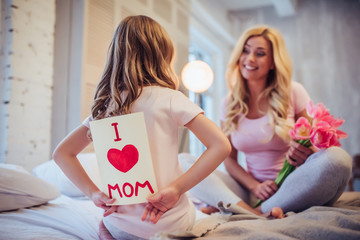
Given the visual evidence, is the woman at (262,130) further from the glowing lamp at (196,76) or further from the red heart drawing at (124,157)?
the glowing lamp at (196,76)

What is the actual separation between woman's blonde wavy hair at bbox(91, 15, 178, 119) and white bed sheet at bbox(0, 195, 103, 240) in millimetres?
358

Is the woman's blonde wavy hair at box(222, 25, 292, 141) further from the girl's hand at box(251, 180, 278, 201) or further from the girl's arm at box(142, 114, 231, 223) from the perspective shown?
the girl's arm at box(142, 114, 231, 223)

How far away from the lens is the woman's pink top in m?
1.41

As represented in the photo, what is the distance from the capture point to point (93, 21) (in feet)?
5.75

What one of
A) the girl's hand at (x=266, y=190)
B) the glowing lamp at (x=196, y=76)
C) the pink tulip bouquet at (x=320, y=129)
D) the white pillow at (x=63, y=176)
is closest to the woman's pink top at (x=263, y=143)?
the girl's hand at (x=266, y=190)

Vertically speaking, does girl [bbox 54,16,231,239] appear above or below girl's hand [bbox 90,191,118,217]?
above

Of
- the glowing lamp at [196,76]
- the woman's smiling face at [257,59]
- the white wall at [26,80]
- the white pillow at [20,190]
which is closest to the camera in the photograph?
the white pillow at [20,190]

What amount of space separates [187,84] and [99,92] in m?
1.86

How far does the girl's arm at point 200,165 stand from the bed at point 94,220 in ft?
0.20

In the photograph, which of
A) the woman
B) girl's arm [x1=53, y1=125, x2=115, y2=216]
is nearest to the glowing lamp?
the woman

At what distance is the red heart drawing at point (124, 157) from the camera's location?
0.67 m

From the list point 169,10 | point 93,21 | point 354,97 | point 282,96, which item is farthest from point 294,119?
point 354,97

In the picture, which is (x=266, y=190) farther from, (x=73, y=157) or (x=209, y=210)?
(x=73, y=157)

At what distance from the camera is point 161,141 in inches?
28.0
